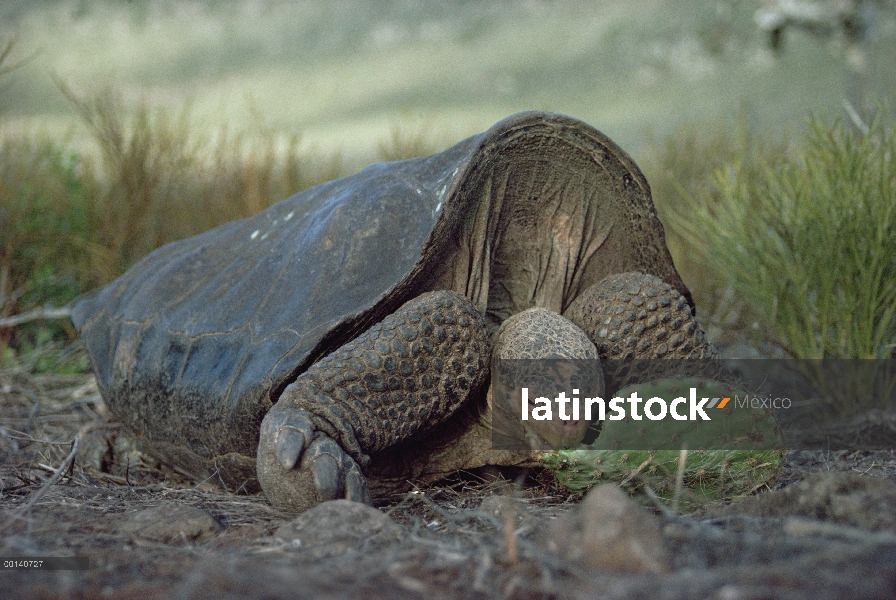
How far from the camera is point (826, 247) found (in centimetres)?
381

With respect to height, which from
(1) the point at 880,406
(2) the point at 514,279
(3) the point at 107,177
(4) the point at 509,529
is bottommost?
(1) the point at 880,406

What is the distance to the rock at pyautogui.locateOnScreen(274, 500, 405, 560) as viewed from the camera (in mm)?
1750

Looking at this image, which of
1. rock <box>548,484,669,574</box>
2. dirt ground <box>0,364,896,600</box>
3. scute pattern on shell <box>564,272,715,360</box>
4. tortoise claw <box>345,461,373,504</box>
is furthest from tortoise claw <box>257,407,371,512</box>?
scute pattern on shell <box>564,272,715,360</box>

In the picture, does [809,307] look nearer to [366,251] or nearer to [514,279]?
[514,279]

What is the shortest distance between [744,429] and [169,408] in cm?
216

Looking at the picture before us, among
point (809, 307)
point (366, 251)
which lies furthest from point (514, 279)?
point (809, 307)

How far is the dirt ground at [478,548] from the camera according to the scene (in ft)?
4.28

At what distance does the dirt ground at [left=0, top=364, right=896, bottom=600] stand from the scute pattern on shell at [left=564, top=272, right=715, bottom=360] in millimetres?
565

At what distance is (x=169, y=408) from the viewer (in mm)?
3107

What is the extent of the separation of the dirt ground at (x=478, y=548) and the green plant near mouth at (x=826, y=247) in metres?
1.73

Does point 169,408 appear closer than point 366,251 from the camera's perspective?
No

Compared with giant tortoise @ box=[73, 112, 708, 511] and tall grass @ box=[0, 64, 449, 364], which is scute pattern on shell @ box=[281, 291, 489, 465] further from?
tall grass @ box=[0, 64, 449, 364]

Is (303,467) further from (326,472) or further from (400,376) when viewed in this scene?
(400,376)

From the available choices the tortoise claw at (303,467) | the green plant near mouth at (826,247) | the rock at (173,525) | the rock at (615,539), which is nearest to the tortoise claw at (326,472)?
the tortoise claw at (303,467)
